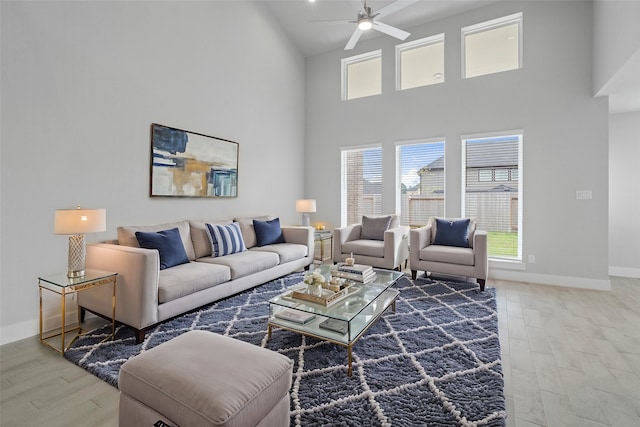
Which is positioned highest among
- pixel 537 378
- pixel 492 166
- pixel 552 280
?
pixel 492 166

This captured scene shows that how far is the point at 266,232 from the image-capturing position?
4453mm

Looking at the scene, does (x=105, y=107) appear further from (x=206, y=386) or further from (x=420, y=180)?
(x=420, y=180)

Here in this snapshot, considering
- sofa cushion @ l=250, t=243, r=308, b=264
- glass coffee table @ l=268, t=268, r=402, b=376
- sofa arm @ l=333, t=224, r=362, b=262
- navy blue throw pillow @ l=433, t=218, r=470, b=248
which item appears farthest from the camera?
sofa arm @ l=333, t=224, r=362, b=262

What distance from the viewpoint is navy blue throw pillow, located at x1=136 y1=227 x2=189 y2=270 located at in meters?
2.95

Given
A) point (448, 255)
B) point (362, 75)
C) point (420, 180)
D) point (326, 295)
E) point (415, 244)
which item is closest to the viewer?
point (326, 295)

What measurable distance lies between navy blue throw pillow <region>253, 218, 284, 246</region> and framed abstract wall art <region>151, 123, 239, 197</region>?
628 millimetres

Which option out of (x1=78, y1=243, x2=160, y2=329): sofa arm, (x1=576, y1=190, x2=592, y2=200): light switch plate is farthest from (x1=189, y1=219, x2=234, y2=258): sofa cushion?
(x1=576, y1=190, x2=592, y2=200): light switch plate

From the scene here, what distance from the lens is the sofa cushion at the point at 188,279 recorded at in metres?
2.60

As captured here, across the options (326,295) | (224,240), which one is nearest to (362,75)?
(224,240)

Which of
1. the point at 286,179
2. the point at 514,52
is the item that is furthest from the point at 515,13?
the point at 286,179

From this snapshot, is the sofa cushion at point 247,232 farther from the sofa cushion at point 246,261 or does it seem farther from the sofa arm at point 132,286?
the sofa arm at point 132,286

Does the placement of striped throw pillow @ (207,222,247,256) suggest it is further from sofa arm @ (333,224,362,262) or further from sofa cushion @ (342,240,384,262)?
sofa cushion @ (342,240,384,262)

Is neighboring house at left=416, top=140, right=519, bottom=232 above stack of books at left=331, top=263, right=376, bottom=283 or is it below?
above

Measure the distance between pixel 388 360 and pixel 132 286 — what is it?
2.03 metres
